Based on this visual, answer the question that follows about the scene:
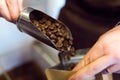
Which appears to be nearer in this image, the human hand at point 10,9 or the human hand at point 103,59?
the human hand at point 103,59

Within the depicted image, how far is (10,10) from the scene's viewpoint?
54 centimetres

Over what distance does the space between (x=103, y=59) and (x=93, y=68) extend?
0.02 metres

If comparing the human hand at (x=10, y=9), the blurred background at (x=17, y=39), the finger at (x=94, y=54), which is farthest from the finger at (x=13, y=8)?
the blurred background at (x=17, y=39)

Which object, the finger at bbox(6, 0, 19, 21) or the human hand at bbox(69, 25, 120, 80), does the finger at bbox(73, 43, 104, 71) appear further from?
the finger at bbox(6, 0, 19, 21)

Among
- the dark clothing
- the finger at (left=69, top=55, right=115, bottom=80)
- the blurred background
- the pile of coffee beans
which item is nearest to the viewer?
the finger at (left=69, top=55, right=115, bottom=80)

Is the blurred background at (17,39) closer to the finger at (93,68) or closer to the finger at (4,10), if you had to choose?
the finger at (4,10)

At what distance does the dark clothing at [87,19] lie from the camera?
0.63 metres

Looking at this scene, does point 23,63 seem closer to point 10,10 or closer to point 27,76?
point 27,76

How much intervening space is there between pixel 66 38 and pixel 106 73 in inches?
5.6

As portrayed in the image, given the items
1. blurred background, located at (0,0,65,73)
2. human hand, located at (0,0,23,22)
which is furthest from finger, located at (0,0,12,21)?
blurred background, located at (0,0,65,73)

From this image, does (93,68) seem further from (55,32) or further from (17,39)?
(17,39)

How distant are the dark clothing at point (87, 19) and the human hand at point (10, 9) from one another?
202 mm

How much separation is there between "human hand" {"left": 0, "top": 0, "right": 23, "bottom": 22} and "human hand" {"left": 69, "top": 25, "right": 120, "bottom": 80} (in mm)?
185

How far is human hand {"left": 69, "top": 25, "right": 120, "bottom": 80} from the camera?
0.42 metres
